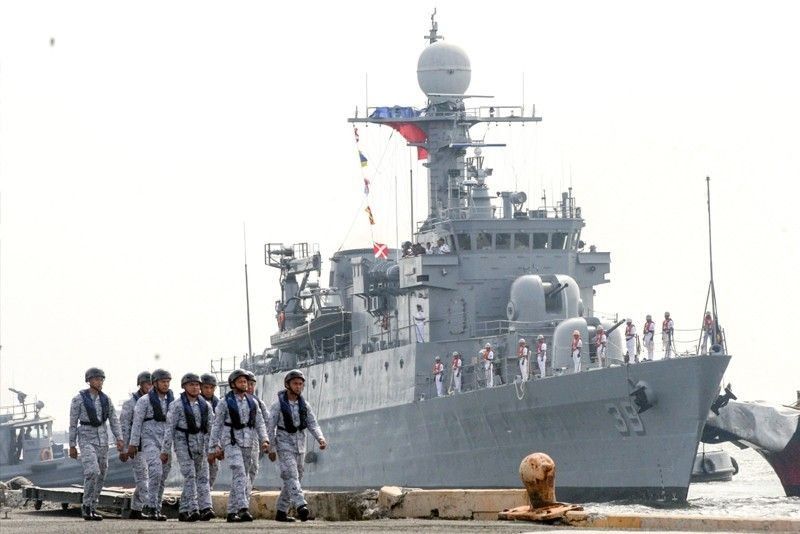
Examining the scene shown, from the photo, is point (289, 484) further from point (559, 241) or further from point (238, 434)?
point (559, 241)

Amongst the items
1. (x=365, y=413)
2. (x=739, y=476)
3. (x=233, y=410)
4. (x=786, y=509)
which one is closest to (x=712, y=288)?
(x=786, y=509)

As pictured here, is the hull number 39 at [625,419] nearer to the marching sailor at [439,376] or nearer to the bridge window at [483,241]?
the marching sailor at [439,376]

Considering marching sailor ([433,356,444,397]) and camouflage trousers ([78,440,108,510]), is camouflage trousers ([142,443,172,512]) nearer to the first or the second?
camouflage trousers ([78,440,108,510])

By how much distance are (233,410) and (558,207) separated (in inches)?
872

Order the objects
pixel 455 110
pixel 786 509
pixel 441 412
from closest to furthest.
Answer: pixel 786 509, pixel 441 412, pixel 455 110

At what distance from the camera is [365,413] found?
40.1 m

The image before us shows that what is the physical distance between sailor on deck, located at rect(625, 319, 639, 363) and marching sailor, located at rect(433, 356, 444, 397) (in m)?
5.07

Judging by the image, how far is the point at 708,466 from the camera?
49656mm

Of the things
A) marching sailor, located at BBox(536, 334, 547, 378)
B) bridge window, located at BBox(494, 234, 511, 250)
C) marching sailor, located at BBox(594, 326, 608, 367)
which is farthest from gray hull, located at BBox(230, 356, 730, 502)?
bridge window, located at BBox(494, 234, 511, 250)

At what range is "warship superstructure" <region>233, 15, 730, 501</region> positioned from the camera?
103 feet

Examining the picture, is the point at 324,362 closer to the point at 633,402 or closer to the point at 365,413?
the point at 365,413

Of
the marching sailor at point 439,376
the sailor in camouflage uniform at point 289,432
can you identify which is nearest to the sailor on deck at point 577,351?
the marching sailor at point 439,376

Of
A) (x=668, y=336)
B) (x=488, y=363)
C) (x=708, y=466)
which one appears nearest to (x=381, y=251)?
(x=488, y=363)

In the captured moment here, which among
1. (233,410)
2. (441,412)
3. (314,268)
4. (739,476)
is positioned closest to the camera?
(233,410)
